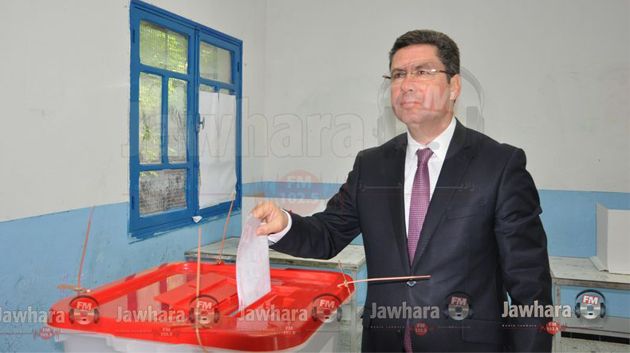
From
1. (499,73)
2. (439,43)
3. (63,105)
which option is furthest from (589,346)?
(63,105)

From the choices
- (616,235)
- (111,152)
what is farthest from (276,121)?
(616,235)

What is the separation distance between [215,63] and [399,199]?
6.10 ft

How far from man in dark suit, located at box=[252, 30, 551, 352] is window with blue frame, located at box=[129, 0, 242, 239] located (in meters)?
1.17

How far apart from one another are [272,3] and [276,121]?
2.58 ft

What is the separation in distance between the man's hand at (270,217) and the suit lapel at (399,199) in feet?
0.84

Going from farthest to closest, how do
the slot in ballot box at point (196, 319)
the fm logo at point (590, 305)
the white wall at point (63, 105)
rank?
the fm logo at point (590, 305) → the white wall at point (63, 105) → the slot in ballot box at point (196, 319)

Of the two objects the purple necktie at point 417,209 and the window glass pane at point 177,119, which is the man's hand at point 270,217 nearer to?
the purple necktie at point 417,209

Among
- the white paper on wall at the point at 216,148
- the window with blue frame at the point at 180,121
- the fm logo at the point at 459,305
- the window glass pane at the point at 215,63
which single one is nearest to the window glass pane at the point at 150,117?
the window with blue frame at the point at 180,121

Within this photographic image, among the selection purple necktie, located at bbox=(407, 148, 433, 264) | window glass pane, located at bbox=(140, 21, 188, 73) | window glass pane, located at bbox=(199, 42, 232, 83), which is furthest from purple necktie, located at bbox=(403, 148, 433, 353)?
window glass pane, located at bbox=(199, 42, 232, 83)

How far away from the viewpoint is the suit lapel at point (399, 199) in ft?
3.59

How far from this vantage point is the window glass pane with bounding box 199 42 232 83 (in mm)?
2561

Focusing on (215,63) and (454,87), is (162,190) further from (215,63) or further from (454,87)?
(454,87)

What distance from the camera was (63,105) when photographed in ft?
5.38

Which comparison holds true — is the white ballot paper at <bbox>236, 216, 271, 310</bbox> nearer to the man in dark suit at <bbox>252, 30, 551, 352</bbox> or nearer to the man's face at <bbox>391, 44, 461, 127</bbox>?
the man in dark suit at <bbox>252, 30, 551, 352</bbox>
